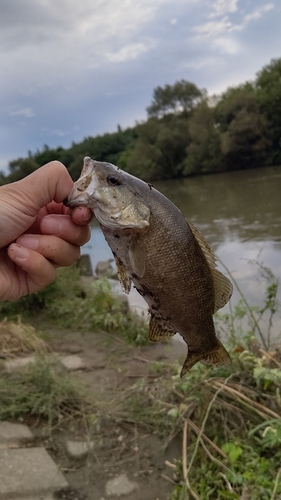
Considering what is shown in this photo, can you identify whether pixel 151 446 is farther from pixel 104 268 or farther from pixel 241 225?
pixel 241 225

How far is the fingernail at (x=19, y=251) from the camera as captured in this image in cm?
225

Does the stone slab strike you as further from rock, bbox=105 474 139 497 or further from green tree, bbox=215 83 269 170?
green tree, bbox=215 83 269 170

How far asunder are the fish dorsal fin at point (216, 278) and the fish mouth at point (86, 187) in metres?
0.50

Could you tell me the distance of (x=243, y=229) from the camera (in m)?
14.9

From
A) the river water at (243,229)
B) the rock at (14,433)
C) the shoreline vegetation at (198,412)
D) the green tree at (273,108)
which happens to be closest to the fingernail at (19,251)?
the shoreline vegetation at (198,412)

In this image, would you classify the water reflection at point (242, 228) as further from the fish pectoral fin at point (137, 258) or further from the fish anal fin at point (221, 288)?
the fish pectoral fin at point (137, 258)

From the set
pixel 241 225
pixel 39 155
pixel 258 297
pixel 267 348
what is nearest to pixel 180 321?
pixel 267 348

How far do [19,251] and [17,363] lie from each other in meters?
3.54

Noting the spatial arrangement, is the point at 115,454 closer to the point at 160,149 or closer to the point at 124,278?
the point at 124,278

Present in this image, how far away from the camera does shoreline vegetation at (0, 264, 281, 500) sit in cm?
318

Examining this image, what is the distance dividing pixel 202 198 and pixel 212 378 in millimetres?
22912

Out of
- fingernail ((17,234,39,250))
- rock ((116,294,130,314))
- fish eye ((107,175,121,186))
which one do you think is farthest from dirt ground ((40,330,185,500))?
fish eye ((107,175,121,186))

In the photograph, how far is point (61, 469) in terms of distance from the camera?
3.81 metres

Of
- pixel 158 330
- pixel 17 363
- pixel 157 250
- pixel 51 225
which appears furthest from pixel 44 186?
pixel 17 363
